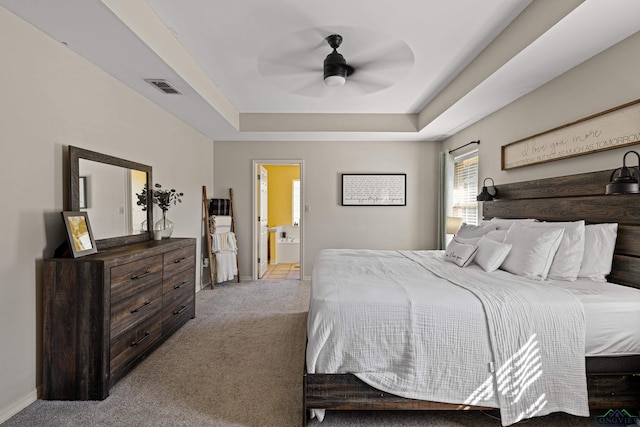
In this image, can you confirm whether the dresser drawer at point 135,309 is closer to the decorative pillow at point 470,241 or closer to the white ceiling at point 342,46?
the white ceiling at point 342,46

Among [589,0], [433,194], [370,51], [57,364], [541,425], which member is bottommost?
[541,425]

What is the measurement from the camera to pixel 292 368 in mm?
2344

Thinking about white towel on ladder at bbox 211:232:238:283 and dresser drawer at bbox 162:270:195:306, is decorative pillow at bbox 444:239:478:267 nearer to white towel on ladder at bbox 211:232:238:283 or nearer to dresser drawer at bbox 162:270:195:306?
dresser drawer at bbox 162:270:195:306

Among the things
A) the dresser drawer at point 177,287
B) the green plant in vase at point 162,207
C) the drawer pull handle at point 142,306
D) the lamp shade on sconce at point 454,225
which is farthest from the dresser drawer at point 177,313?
the lamp shade on sconce at point 454,225

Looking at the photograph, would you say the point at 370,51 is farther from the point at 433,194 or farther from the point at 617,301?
the point at 433,194

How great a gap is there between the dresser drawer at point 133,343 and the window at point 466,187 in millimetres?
3869

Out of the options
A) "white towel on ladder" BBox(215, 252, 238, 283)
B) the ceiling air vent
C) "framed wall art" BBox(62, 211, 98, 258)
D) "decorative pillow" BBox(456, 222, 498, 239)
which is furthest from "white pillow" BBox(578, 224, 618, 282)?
"white towel on ladder" BBox(215, 252, 238, 283)

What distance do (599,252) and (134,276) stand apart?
3299mm

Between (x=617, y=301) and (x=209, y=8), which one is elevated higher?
(x=209, y=8)

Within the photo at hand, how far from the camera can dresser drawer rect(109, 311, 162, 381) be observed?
82.0 inches

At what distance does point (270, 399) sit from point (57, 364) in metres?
1.37

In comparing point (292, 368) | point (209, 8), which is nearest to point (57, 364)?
point (292, 368)

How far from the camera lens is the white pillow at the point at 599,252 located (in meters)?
2.05

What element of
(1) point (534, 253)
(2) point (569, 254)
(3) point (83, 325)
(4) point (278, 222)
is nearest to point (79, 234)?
(3) point (83, 325)
